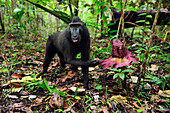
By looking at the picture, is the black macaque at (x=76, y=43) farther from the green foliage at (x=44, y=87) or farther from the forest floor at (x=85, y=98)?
the green foliage at (x=44, y=87)

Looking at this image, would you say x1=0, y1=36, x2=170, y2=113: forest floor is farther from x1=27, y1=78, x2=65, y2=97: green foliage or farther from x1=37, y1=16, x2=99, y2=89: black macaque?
x1=37, y1=16, x2=99, y2=89: black macaque

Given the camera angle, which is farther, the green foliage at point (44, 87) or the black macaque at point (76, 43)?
the black macaque at point (76, 43)

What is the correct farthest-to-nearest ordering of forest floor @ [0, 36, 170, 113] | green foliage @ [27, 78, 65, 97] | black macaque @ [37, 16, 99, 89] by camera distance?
black macaque @ [37, 16, 99, 89] < green foliage @ [27, 78, 65, 97] < forest floor @ [0, 36, 170, 113]

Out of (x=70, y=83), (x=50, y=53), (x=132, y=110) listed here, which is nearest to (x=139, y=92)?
(x=132, y=110)

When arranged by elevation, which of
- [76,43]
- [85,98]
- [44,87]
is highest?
[76,43]

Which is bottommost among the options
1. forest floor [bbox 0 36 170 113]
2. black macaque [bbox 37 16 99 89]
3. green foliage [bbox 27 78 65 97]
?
forest floor [bbox 0 36 170 113]

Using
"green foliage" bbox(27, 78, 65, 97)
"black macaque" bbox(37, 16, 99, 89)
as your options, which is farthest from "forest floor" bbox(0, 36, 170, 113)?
"black macaque" bbox(37, 16, 99, 89)

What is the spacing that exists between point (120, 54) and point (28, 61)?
358 centimetres

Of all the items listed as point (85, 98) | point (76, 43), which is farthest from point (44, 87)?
point (76, 43)

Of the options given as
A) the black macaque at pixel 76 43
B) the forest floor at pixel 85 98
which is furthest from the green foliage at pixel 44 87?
the black macaque at pixel 76 43

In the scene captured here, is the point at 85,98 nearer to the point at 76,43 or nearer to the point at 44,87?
the point at 44,87

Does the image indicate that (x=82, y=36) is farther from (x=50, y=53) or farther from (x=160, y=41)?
(x=160, y=41)

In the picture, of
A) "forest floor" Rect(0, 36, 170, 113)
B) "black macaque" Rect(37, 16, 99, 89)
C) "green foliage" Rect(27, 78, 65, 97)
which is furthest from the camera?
"black macaque" Rect(37, 16, 99, 89)

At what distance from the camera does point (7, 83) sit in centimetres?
272
